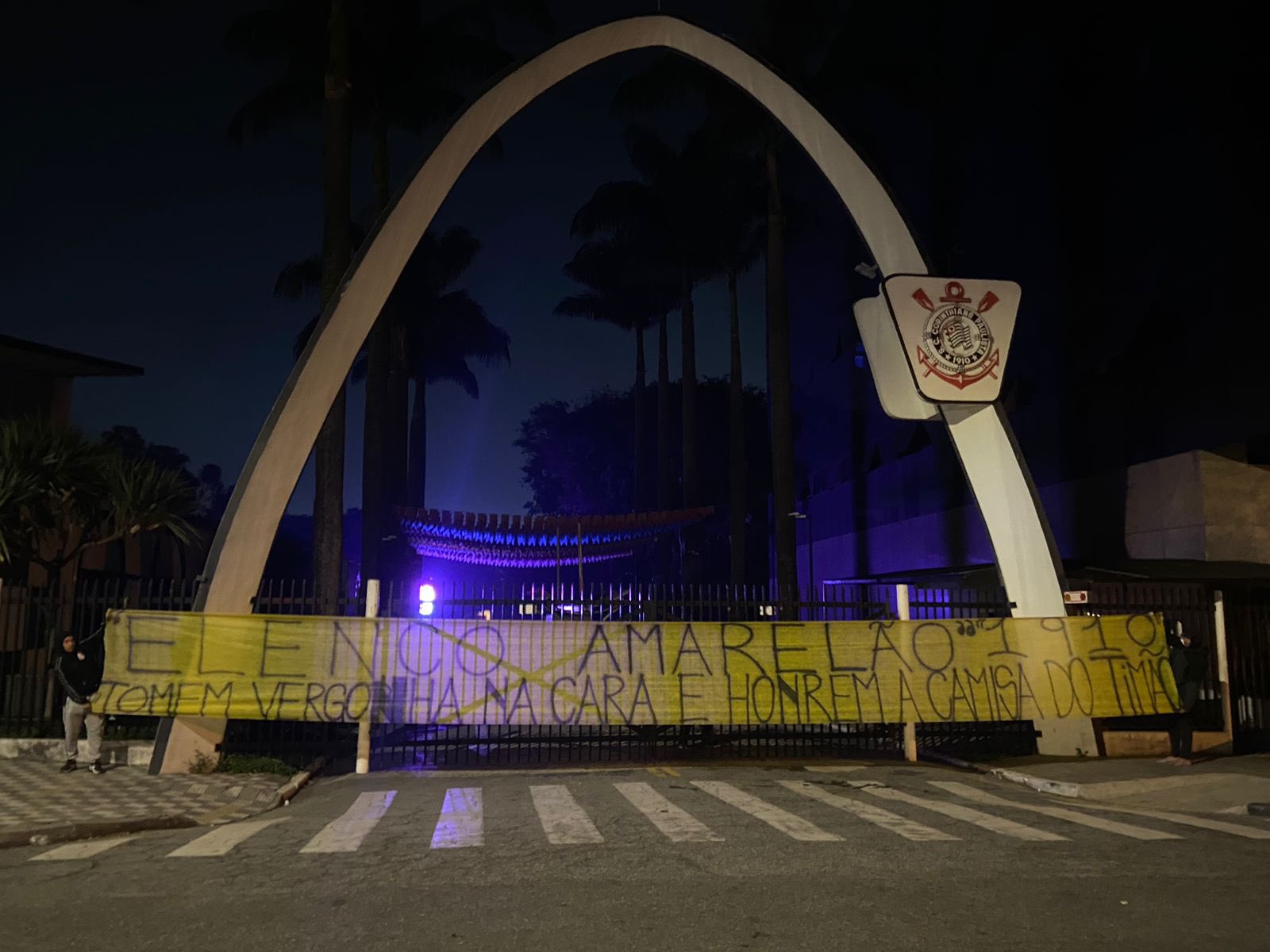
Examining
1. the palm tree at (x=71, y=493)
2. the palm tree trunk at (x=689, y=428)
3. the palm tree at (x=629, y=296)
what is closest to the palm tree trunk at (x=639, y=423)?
the palm tree at (x=629, y=296)

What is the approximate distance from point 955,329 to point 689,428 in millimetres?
27572

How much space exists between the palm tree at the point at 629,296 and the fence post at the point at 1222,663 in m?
30.5

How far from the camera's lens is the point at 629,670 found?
12.5 m

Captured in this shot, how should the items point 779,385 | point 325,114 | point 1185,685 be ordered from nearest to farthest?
point 1185,685
point 325,114
point 779,385

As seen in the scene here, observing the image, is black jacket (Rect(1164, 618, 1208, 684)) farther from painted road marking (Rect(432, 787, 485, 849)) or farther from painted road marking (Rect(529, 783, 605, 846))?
painted road marking (Rect(432, 787, 485, 849))

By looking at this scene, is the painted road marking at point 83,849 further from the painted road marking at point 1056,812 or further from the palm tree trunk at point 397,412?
the palm tree trunk at point 397,412

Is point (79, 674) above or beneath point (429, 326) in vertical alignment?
beneath

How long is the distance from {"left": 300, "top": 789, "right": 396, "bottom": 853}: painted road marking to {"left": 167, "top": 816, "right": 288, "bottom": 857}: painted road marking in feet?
1.98

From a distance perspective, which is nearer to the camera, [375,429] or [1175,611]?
[1175,611]

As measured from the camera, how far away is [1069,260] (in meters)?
23.1

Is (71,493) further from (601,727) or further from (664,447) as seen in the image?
(664,447)

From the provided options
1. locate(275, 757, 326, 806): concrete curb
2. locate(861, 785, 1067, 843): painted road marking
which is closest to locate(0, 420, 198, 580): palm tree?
locate(275, 757, 326, 806): concrete curb

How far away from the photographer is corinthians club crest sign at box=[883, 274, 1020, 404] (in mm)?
13742

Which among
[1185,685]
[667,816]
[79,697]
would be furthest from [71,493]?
[1185,685]
